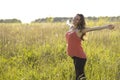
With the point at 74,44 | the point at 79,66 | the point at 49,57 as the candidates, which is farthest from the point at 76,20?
the point at 49,57

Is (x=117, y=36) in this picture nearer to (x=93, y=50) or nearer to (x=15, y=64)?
(x=93, y=50)

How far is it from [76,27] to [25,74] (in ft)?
4.45

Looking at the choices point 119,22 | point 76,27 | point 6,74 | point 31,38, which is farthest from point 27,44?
point 119,22

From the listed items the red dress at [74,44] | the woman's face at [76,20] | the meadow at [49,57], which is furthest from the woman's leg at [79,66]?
the woman's face at [76,20]

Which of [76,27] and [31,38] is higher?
[76,27]

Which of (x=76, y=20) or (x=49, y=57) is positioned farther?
(x=49, y=57)

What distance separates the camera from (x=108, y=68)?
769 cm

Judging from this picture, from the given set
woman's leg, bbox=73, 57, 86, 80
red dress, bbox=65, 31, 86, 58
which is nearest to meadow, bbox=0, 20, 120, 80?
Answer: red dress, bbox=65, 31, 86, 58

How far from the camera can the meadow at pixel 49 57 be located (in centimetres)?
739

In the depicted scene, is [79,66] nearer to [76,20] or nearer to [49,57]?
[76,20]

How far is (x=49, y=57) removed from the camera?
29.7 ft

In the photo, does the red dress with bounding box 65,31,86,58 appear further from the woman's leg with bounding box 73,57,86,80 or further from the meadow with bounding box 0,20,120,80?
the meadow with bounding box 0,20,120,80

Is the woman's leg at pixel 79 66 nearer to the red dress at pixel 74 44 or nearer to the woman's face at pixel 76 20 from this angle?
the red dress at pixel 74 44

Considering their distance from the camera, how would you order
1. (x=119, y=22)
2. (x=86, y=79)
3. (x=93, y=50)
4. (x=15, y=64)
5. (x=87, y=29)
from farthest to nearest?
1. (x=119, y=22)
2. (x=93, y=50)
3. (x=15, y=64)
4. (x=86, y=79)
5. (x=87, y=29)
